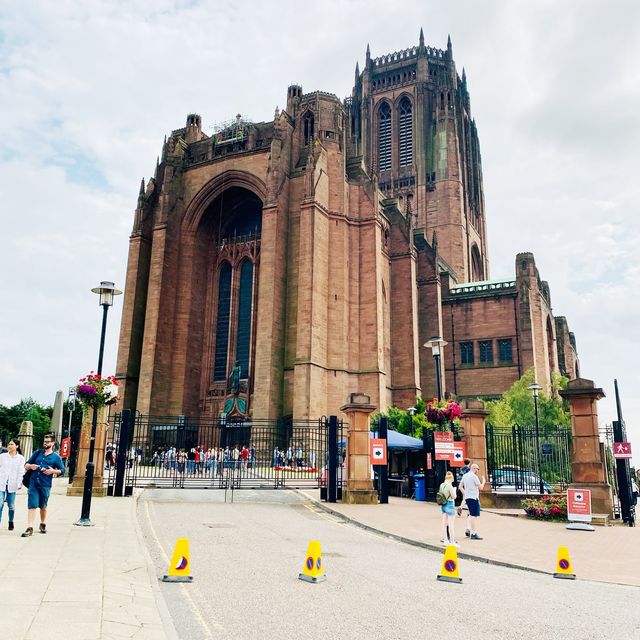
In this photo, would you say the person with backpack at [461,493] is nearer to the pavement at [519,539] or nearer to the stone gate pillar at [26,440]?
the pavement at [519,539]

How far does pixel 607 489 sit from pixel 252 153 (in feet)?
113

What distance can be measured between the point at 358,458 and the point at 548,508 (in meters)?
5.62

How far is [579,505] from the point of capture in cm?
1570

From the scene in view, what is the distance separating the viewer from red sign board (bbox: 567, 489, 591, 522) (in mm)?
15602

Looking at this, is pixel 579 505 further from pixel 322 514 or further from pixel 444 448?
pixel 322 514

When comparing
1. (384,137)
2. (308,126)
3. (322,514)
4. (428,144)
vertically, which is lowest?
(322,514)

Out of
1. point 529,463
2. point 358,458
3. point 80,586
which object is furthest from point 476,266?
point 80,586

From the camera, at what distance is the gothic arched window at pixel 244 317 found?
43.7 metres

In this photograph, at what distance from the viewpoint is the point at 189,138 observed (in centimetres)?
5050

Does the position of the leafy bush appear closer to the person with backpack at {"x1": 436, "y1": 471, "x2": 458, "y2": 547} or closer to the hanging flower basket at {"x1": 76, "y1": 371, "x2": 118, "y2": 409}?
the person with backpack at {"x1": 436, "y1": 471, "x2": 458, "y2": 547}

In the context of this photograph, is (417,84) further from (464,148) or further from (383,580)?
(383,580)

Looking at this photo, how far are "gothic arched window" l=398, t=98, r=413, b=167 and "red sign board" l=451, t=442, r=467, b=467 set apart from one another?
5335cm

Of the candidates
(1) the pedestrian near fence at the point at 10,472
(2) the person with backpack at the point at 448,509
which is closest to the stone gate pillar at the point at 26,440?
(1) the pedestrian near fence at the point at 10,472

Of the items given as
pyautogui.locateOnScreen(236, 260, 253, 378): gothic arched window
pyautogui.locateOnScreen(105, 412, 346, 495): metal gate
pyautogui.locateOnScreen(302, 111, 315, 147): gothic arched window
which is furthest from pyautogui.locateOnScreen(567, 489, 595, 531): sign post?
pyautogui.locateOnScreen(302, 111, 315, 147): gothic arched window
